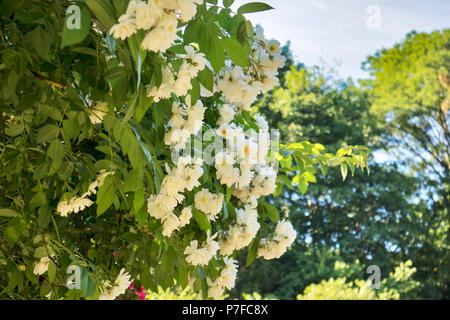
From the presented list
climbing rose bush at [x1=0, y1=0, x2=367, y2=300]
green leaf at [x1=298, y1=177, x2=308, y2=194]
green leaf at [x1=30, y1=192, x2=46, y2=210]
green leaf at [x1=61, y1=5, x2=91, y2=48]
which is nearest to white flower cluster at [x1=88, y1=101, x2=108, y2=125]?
climbing rose bush at [x1=0, y1=0, x2=367, y2=300]

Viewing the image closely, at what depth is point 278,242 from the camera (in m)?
1.27

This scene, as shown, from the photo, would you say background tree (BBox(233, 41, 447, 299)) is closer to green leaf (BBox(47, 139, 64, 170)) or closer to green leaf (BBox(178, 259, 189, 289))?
green leaf (BBox(178, 259, 189, 289))

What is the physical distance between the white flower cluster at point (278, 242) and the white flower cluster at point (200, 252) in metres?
0.22

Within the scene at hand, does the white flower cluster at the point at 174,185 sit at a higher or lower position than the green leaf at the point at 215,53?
lower

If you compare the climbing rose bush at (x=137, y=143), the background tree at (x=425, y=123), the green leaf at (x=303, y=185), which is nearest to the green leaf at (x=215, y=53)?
the climbing rose bush at (x=137, y=143)

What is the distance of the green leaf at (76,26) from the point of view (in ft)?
1.92

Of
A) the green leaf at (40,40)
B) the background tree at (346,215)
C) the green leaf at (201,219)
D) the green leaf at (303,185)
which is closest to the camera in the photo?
the green leaf at (40,40)

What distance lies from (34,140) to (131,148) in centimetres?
36

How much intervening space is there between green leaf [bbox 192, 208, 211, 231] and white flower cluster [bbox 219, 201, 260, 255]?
88 millimetres

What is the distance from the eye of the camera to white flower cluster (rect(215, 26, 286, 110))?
1.03 meters

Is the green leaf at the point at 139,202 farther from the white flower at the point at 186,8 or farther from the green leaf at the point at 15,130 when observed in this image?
the white flower at the point at 186,8

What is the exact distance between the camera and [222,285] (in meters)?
1.21

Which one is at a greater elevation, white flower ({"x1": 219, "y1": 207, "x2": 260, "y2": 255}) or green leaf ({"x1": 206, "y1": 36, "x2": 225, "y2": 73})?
green leaf ({"x1": 206, "y1": 36, "x2": 225, "y2": 73})
